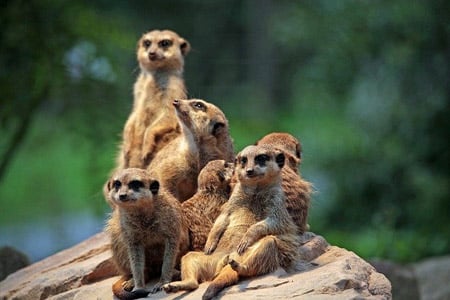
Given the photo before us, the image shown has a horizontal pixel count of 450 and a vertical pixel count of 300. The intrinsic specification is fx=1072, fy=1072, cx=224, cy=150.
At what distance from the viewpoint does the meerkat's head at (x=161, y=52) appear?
710 cm

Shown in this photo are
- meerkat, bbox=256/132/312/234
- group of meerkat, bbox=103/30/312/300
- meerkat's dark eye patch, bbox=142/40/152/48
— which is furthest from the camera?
meerkat's dark eye patch, bbox=142/40/152/48

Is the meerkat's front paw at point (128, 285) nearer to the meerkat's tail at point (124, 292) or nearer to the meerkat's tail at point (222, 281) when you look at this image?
the meerkat's tail at point (124, 292)

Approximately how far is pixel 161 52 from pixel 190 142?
41.7 inches

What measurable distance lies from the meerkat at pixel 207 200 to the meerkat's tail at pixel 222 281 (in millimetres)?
515

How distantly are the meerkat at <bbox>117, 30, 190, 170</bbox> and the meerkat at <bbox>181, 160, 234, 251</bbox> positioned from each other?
1.16 m

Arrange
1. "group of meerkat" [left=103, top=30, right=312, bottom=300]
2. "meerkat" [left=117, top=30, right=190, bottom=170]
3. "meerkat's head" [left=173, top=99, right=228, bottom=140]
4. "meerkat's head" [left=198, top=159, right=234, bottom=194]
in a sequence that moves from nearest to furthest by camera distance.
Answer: "group of meerkat" [left=103, top=30, right=312, bottom=300] < "meerkat's head" [left=198, top=159, right=234, bottom=194] < "meerkat's head" [left=173, top=99, right=228, bottom=140] < "meerkat" [left=117, top=30, right=190, bottom=170]

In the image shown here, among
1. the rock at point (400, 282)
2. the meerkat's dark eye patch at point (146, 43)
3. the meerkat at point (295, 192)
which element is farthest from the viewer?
the rock at point (400, 282)

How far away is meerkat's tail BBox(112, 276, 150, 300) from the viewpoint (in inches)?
209

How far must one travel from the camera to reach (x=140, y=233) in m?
A: 5.48

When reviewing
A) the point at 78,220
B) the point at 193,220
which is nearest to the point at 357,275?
the point at 193,220

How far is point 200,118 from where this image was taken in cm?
619

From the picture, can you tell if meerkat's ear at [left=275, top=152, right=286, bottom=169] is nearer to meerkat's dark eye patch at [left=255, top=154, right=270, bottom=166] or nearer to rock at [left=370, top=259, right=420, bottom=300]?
meerkat's dark eye patch at [left=255, top=154, right=270, bottom=166]

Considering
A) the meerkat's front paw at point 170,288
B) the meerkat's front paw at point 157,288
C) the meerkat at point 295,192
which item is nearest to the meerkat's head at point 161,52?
the meerkat at point 295,192

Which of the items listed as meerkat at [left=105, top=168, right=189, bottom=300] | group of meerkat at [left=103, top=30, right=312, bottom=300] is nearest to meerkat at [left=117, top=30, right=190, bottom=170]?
group of meerkat at [left=103, top=30, right=312, bottom=300]
